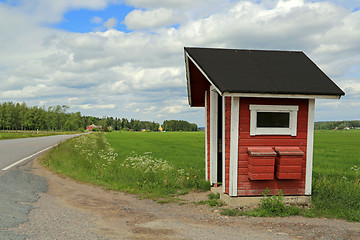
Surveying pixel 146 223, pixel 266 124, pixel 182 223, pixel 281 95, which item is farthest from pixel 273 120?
pixel 146 223

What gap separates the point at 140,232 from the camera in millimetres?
5164

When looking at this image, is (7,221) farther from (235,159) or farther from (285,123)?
(285,123)

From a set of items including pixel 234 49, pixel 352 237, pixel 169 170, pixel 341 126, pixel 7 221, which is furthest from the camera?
pixel 341 126

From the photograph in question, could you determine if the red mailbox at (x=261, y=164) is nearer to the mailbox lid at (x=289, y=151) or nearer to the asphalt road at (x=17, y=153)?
the mailbox lid at (x=289, y=151)

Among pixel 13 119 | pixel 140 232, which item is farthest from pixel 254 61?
A: pixel 13 119

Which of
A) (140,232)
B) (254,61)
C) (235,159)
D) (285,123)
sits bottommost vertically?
(140,232)

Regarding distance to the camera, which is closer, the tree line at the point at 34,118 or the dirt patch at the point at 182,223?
the dirt patch at the point at 182,223

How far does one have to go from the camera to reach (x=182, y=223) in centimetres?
578

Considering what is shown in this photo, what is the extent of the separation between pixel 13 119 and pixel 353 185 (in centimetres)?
10766

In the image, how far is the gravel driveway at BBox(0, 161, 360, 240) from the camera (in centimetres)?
500

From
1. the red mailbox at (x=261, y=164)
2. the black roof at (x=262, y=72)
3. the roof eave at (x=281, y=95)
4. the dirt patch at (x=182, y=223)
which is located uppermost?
the black roof at (x=262, y=72)

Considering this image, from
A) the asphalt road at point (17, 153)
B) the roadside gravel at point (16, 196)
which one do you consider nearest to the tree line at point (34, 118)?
the asphalt road at point (17, 153)

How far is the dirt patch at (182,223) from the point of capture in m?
5.09

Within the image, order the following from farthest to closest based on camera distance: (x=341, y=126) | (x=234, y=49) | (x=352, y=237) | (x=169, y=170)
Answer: (x=341, y=126) → (x=169, y=170) → (x=234, y=49) → (x=352, y=237)
